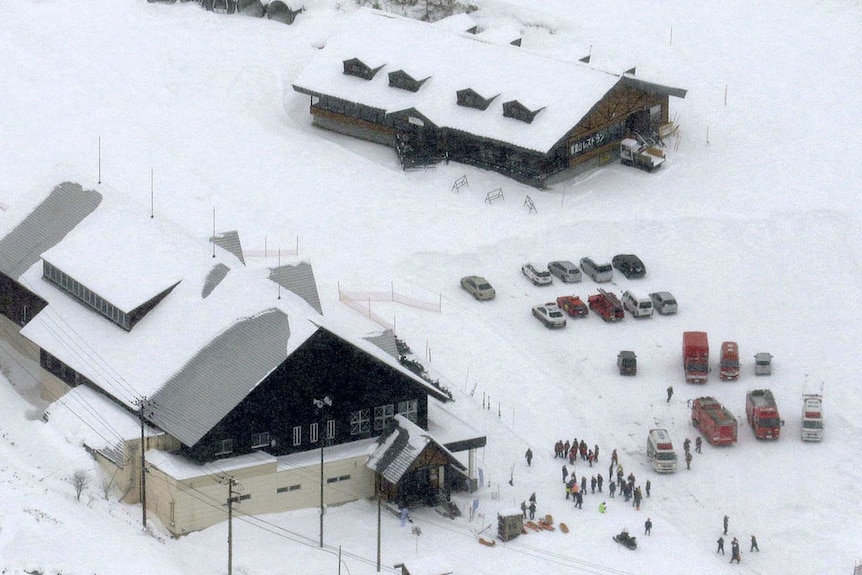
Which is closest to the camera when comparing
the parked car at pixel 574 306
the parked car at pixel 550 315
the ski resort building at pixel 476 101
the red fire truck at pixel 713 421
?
the red fire truck at pixel 713 421

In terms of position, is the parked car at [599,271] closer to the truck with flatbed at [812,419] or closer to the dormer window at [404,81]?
the truck with flatbed at [812,419]

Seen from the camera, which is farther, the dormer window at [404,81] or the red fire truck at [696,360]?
the dormer window at [404,81]

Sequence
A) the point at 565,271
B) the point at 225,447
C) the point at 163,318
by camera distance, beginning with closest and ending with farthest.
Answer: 1. the point at 225,447
2. the point at 163,318
3. the point at 565,271

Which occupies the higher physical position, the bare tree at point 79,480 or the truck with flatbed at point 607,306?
the bare tree at point 79,480

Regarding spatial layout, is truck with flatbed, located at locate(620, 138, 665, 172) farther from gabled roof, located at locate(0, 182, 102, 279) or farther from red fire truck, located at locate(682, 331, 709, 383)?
gabled roof, located at locate(0, 182, 102, 279)

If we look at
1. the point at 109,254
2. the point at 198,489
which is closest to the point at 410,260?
the point at 109,254

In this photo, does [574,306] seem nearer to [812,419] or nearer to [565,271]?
[565,271]

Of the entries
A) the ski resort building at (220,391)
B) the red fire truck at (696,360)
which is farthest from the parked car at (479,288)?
the ski resort building at (220,391)

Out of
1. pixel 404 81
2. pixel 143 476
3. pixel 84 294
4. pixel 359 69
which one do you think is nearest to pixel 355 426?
pixel 143 476
